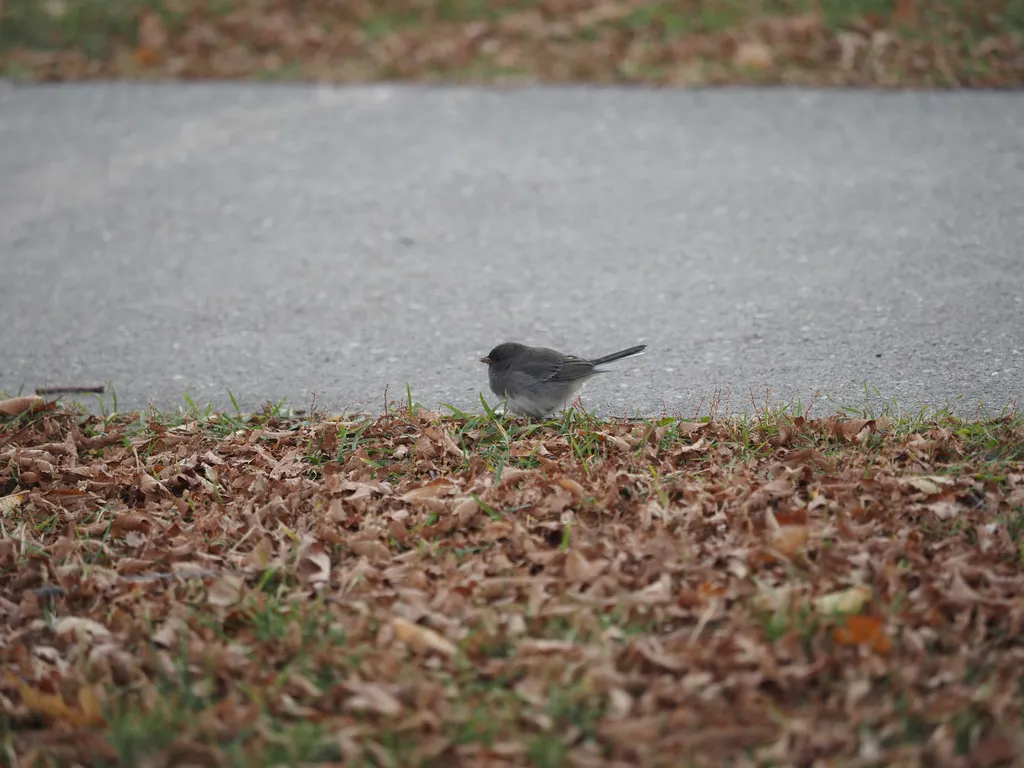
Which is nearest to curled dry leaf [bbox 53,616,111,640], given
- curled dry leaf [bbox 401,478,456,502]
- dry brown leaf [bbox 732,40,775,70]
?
curled dry leaf [bbox 401,478,456,502]

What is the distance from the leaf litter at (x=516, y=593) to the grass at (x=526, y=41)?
4.69m

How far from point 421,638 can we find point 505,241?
11.9ft

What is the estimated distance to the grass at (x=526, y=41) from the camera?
829cm

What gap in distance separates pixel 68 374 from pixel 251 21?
16.3ft

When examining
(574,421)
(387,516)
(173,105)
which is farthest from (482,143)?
(387,516)

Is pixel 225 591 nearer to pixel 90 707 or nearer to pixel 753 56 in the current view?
pixel 90 707

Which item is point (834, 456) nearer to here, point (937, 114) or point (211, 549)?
point (211, 549)

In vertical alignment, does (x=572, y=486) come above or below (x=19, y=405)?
below

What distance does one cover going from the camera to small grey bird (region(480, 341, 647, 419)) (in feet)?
14.4

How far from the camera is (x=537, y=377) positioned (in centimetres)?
440

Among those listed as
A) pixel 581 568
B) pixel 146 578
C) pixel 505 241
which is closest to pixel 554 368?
pixel 581 568

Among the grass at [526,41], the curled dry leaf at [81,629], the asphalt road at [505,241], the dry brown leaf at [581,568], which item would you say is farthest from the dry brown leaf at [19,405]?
the grass at [526,41]

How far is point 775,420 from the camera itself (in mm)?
4383

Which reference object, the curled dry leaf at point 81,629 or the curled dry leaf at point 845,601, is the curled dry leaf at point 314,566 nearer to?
the curled dry leaf at point 81,629
